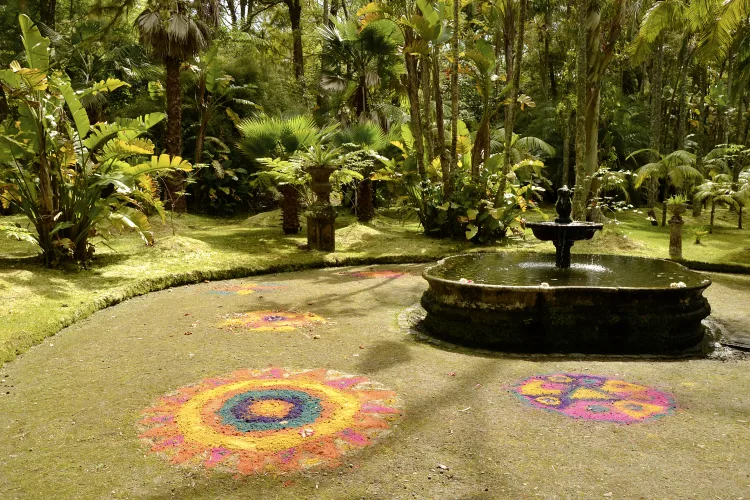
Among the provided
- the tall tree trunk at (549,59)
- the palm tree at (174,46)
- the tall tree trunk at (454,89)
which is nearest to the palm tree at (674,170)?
the tall tree trunk at (454,89)

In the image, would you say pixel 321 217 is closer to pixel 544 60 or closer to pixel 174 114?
pixel 174 114

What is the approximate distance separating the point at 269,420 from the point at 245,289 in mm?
5066

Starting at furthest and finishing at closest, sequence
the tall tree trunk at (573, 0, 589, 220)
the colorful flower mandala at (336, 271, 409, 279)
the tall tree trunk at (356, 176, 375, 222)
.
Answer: the tall tree trunk at (356, 176, 375, 222)
the tall tree trunk at (573, 0, 589, 220)
the colorful flower mandala at (336, 271, 409, 279)

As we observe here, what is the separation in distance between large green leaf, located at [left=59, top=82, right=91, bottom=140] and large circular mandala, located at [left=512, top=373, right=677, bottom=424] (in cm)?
757

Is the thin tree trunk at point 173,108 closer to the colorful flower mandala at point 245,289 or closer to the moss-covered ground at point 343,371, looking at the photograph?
the moss-covered ground at point 343,371

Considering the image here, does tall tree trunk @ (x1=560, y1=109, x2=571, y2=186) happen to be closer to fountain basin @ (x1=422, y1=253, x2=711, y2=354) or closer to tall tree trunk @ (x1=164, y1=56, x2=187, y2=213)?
tall tree trunk @ (x1=164, y1=56, x2=187, y2=213)

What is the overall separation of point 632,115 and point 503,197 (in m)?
16.4

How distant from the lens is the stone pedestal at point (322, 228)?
38.3 ft

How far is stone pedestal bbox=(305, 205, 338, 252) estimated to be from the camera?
38.3ft

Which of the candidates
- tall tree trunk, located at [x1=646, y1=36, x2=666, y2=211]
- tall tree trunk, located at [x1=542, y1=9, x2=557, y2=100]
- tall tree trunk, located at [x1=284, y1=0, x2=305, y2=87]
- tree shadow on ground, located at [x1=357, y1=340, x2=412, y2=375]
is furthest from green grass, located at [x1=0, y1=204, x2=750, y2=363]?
tall tree trunk, located at [x1=542, y1=9, x2=557, y2=100]

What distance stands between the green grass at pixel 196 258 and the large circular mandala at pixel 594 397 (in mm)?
4503

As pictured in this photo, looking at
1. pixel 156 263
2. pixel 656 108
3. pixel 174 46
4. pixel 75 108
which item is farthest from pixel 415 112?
pixel 656 108

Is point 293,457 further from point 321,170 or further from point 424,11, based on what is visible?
point 424,11

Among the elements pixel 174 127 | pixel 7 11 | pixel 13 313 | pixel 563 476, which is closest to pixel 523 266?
pixel 563 476
